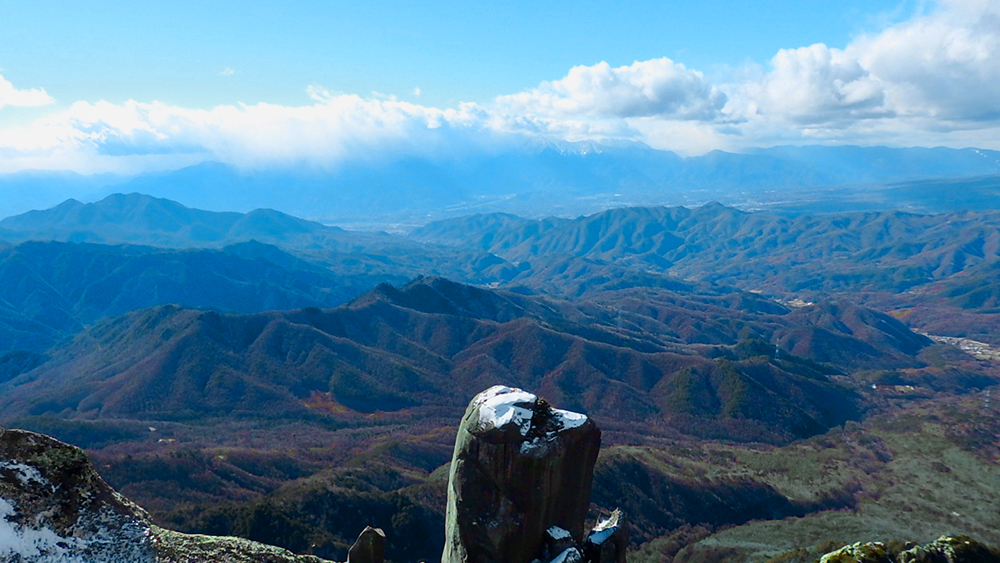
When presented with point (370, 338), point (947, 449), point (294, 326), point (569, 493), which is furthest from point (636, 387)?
point (569, 493)

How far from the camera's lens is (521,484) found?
762 inches

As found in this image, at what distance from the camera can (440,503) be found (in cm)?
7381

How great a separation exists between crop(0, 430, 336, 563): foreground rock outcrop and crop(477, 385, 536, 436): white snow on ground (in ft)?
32.0

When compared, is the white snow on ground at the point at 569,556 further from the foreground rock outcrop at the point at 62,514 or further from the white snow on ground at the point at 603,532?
the foreground rock outcrop at the point at 62,514

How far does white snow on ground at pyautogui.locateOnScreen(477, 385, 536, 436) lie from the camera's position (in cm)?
1945

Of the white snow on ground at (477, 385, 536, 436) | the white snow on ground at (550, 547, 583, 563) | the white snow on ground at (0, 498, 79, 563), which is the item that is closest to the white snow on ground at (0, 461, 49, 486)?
the white snow on ground at (0, 498, 79, 563)

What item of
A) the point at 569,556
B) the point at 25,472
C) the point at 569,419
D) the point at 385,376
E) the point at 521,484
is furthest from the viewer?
the point at 385,376

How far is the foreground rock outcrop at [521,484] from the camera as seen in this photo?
1928cm

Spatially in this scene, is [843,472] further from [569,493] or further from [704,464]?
[569,493]

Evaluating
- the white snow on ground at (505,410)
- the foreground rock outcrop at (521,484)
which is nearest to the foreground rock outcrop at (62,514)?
the foreground rock outcrop at (521,484)

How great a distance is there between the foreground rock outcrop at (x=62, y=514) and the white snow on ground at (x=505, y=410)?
9.76 m

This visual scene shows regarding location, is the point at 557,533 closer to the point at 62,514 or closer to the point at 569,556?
the point at 569,556

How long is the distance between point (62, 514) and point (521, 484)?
12.7m

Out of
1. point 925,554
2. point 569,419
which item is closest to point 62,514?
point 569,419
